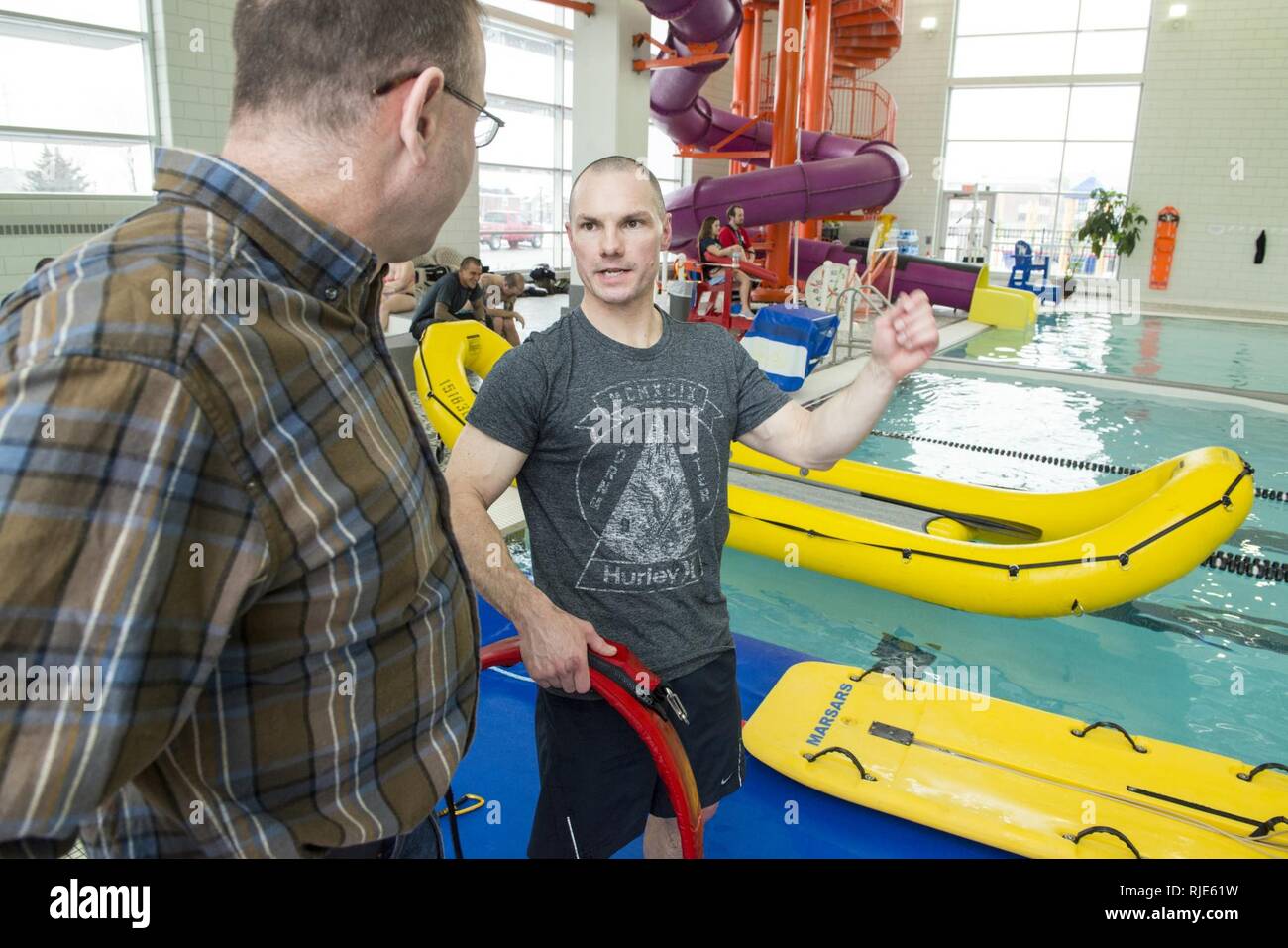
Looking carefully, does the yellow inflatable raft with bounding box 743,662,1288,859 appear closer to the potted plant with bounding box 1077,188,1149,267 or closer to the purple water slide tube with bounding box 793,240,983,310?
the purple water slide tube with bounding box 793,240,983,310

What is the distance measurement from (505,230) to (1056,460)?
11.5m

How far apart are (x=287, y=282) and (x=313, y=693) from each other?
15.3 inches

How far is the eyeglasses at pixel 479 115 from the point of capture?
0.85 metres

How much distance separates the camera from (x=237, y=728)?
783 mm

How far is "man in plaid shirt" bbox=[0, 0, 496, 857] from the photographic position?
23.5 inches

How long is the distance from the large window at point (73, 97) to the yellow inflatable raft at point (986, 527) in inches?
230

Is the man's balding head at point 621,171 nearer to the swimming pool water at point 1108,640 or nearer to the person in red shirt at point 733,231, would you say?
the swimming pool water at point 1108,640

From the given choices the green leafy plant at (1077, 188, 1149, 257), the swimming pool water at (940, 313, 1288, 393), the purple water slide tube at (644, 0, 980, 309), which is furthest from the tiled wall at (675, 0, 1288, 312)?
the purple water slide tube at (644, 0, 980, 309)

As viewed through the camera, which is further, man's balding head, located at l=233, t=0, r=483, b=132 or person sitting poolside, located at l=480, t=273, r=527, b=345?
person sitting poolside, located at l=480, t=273, r=527, b=345

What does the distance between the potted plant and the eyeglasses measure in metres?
18.6

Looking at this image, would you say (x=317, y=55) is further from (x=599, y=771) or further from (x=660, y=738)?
(x=599, y=771)

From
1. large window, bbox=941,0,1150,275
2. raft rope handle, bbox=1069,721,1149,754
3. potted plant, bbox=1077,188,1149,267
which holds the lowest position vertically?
raft rope handle, bbox=1069,721,1149,754
